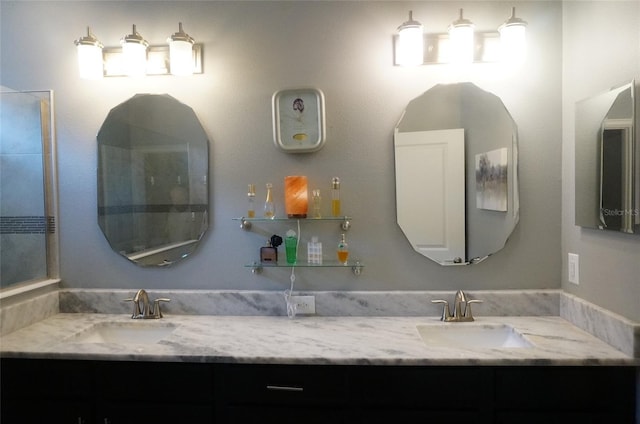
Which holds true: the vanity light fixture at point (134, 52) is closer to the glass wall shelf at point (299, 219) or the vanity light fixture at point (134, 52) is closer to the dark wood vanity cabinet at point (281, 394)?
the glass wall shelf at point (299, 219)

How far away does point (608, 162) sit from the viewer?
4.82 ft

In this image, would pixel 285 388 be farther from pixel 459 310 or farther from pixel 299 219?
pixel 459 310

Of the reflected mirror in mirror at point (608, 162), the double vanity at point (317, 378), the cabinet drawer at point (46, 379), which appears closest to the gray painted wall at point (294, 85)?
the reflected mirror in mirror at point (608, 162)

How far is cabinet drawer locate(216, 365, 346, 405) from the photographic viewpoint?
142 cm

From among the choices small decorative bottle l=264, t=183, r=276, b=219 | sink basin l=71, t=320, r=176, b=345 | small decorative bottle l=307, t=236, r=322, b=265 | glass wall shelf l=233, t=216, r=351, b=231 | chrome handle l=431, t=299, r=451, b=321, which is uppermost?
small decorative bottle l=264, t=183, r=276, b=219

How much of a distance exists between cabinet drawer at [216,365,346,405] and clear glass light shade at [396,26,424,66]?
1.39m

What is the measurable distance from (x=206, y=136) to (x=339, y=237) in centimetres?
85

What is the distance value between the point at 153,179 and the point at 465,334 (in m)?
1.71

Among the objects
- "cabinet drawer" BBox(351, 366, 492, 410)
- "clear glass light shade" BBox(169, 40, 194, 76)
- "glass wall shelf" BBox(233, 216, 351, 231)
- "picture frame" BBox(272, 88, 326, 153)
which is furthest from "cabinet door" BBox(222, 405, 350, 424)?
"clear glass light shade" BBox(169, 40, 194, 76)

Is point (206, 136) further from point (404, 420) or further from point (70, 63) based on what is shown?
point (404, 420)

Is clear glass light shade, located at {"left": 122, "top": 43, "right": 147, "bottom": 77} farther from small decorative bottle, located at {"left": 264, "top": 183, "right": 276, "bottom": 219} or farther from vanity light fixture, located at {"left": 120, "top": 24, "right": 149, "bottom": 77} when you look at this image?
small decorative bottle, located at {"left": 264, "top": 183, "right": 276, "bottom": 219}

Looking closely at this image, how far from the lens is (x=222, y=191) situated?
1.97 m

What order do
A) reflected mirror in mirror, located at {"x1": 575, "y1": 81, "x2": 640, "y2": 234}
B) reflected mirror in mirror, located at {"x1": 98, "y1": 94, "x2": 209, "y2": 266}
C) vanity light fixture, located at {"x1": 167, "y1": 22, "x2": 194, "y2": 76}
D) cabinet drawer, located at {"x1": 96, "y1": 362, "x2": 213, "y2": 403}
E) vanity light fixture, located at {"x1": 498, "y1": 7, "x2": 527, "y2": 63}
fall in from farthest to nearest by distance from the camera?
reflected mirror in mirror, located at {"x1": 98, "y1": 94, "x2": 209, "y2": 266} < vanity light fixture, located at {"x1": 167, "y1": 22, "x2": 194, "y2": 76} < vanity light fixture, located at {"x1": 498, "y1": 7, "x2": 527, "y2": 63} < cabinet drawer, located at {"x1": 96, "y1": 362, "x2": 213, "y2": 403} < reflected mirror in mirror, located at {"x1": 575, "y1": 81, "x2": 640, "y2": 234}

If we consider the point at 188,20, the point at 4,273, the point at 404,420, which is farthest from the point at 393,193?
the point at 4,273
